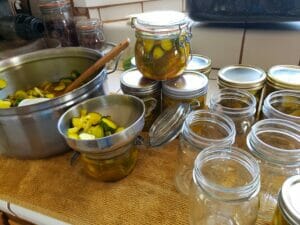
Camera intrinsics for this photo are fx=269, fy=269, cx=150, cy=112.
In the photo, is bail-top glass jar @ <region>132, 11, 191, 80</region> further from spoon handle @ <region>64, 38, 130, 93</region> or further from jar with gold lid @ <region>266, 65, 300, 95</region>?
jar with gold lid @ <region>266, 65, 300, 95</region>

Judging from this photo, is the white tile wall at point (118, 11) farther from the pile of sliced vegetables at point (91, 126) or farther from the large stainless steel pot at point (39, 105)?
the pile of sliced vegetables at point (91, 126)

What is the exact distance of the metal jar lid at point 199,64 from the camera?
577 mm

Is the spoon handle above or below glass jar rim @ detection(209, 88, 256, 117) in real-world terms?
above

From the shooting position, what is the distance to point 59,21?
0.78 m

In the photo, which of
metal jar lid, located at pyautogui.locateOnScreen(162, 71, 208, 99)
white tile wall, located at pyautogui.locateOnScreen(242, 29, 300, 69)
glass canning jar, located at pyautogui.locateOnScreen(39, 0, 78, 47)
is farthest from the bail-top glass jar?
glass canning jar, located at pyautogui.locateOnScreen(39, 0, 78, 47)

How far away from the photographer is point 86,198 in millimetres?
421

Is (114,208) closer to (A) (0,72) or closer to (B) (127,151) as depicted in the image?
(B) (127,151)

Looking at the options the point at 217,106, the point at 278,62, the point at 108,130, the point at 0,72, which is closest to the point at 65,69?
the point at 0,72

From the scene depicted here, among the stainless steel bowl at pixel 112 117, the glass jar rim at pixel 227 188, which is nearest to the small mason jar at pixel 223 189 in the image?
the glass jar rim at pixel 227 188

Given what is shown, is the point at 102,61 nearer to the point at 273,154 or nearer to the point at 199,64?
the point at 199,64

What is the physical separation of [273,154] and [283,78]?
0.69 feet

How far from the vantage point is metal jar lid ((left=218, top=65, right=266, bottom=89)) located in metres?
0.50

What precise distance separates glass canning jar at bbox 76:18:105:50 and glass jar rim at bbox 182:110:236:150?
457 millimetres

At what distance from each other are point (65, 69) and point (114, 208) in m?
0.37
